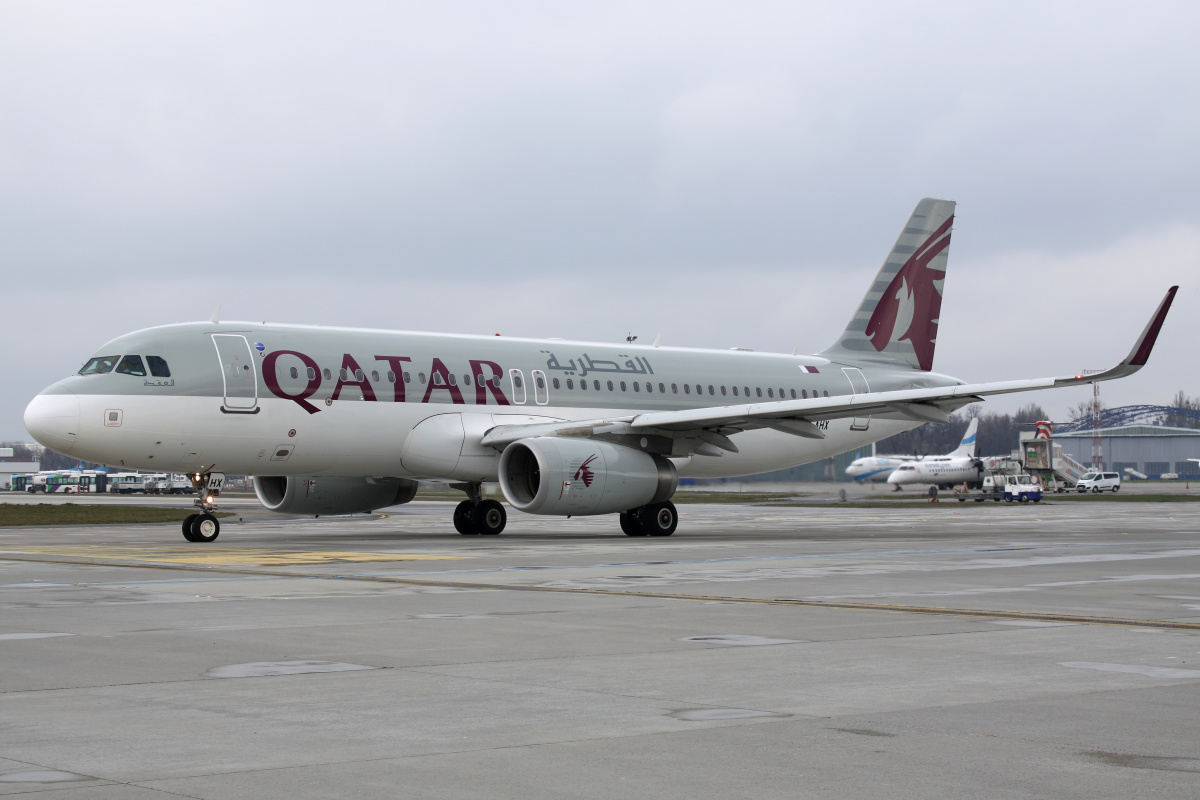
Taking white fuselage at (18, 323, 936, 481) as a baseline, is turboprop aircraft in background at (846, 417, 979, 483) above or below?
below

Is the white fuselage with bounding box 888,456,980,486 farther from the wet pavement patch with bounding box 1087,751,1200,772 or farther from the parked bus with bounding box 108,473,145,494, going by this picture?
the wet pavement patch with bounding box 1087,751,1200,772

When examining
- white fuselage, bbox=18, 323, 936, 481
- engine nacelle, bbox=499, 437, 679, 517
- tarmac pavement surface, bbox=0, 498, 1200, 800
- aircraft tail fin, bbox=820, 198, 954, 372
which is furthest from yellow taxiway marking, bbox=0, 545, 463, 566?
aircraft tail fin, bbox=820, 198, 954, 372

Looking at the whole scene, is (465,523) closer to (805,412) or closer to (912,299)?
(805,412)

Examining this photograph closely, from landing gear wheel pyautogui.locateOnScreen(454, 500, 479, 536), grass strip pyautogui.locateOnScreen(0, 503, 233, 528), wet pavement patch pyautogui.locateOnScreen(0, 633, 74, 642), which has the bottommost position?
grass strip pyautogui.locateOnScreen(0, 503, 233, 528)

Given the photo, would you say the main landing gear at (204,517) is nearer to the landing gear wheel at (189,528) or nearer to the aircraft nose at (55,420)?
the landing gear wheel at (189,528)

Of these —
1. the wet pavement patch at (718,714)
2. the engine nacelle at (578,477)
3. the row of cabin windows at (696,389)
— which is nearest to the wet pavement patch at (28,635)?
the wet pavement patch at (718,714)

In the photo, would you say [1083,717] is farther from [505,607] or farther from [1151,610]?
[505,607]

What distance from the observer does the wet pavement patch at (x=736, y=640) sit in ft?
30.7

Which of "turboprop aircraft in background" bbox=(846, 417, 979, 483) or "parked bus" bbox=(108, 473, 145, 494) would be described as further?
"parked bus" bbox=(108, 473, 145, 494)

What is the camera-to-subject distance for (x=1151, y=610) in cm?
1152

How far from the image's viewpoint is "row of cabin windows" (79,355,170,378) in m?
23.5

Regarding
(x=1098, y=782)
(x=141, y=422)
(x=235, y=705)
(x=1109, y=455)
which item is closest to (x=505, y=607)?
(x=235, y=705)

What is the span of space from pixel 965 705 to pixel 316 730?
3.45 meters

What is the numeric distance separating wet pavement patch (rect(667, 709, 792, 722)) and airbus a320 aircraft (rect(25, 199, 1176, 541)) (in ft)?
57.8
